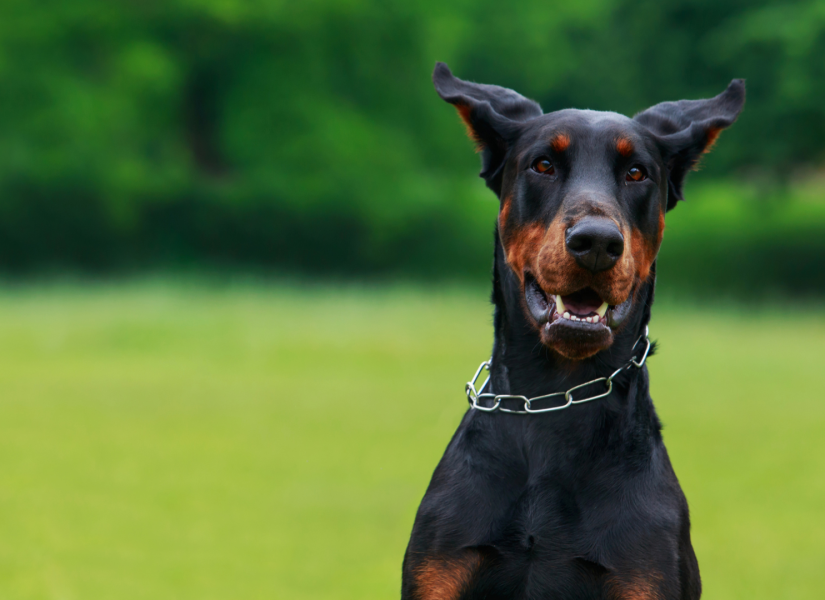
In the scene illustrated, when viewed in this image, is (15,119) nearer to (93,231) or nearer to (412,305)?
(93,231)

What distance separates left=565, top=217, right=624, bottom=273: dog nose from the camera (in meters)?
3.14

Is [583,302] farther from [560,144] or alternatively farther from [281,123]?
[281,123]

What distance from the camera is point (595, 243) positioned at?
3.14 meters

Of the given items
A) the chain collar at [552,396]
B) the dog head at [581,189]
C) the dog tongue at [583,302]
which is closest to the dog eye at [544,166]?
the dog head at [581,189]

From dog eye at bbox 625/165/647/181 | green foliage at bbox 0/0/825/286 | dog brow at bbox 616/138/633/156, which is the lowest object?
dog eye at bbox 625/165/647/181

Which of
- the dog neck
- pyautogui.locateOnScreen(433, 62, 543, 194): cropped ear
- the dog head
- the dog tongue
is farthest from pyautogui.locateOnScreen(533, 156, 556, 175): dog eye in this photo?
the dog tongue

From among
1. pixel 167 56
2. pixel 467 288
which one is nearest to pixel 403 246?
pixel 467 288

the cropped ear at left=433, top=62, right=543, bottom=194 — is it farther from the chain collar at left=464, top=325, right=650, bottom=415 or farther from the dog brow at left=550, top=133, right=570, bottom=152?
the chain collar at left=464, top=325, right=650, bottom=415

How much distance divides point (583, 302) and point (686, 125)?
95 centimetres

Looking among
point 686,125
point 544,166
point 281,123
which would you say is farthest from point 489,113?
point 281,123

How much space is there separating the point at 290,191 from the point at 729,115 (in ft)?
62.8

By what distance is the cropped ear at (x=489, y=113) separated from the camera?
3672 millimetres

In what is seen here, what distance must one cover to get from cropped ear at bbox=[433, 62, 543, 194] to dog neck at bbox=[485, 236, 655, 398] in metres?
0.39

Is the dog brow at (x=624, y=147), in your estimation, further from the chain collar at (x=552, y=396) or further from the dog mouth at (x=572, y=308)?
the chain collar at (x=552, y=396)
